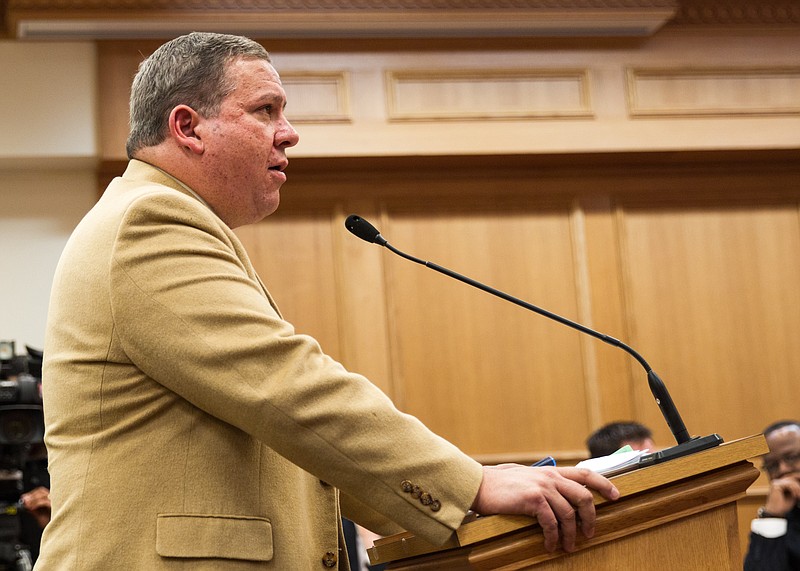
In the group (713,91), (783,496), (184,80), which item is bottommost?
(783,496)

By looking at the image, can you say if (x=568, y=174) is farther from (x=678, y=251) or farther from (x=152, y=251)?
(x=152, y=251)

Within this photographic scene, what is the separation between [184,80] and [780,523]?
289 cm

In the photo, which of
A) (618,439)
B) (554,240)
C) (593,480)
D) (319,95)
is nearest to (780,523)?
(618,439)

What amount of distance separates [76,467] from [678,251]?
15.1 feet

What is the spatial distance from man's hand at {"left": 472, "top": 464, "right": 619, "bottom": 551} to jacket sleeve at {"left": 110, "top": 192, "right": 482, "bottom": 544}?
3 cm

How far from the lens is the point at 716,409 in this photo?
5.65 meters

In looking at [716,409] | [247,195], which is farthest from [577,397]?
[247,195]

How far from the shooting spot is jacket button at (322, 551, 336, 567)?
1.70 metres

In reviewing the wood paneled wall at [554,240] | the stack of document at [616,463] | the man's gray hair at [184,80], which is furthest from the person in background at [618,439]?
the man's gray hair at [184,80]

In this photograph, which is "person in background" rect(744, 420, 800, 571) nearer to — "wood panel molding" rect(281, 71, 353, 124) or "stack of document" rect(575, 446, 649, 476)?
"stack of document" rect(575, 446, 649, 476)

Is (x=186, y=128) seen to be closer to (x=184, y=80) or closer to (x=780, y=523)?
(x=184, y=80)

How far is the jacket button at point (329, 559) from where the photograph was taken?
170 cm

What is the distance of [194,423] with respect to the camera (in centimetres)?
159

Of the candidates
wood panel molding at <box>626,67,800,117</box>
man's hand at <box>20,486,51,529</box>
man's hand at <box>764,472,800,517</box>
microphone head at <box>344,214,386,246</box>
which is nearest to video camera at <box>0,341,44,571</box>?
man's hand at <box>20,486,51,529</box>
